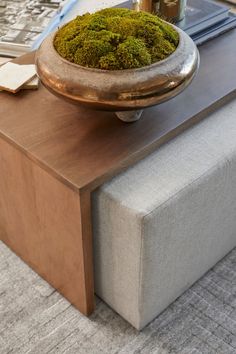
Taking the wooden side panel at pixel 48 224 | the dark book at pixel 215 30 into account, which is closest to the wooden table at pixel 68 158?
the wooden side panel at pixel 48 224

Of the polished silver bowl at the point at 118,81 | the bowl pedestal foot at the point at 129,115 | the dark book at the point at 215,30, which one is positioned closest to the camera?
the polished silver bowl at the point at 118,81

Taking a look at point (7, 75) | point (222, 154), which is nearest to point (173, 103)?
point (222, 154)

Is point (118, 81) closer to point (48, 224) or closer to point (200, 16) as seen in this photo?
point (48, 224)

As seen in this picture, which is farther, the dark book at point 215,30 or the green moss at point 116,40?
the dark book at point 215,30

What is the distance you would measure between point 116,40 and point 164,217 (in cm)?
36

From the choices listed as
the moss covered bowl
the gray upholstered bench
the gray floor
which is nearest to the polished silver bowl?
the moss covered bowl

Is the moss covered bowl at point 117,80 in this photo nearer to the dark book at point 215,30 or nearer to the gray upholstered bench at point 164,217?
the gray upholstered bench at point 164,217

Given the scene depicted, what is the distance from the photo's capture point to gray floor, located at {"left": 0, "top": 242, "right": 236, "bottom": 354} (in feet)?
3.59

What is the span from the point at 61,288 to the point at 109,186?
365mm

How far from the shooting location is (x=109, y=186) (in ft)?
3.17

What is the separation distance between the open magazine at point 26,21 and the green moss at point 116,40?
39cm

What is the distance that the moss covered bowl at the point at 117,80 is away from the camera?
36.2 inches

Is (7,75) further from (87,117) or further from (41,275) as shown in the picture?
(41,275)

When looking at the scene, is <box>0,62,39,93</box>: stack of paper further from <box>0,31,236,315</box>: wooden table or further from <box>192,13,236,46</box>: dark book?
<box>192,13,236,46</box>: dark book
